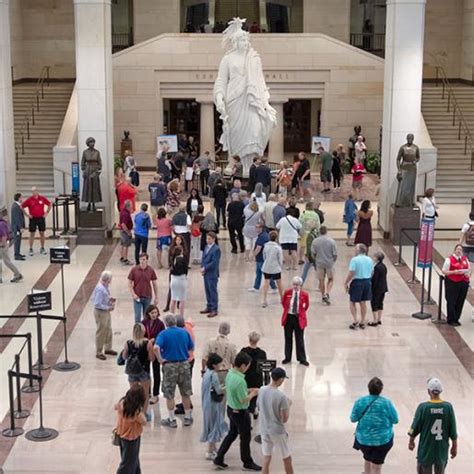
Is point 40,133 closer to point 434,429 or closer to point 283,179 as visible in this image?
point 283,179

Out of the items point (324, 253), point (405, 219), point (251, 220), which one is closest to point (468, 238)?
point (324, 253)

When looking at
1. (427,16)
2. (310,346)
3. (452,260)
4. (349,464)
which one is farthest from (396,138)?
(427,16)

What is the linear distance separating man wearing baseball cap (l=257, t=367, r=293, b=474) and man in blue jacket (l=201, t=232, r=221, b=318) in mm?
5680

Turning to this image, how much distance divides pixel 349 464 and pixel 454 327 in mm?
5506

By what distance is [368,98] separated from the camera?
32.7 m

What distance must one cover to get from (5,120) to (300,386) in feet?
41.3

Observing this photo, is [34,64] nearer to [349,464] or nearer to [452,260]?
[452,260]

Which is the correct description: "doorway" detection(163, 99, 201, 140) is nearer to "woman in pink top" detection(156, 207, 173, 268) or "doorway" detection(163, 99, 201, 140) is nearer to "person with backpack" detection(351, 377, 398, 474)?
"woman in pink top" detection(156, 207, 173, 268)

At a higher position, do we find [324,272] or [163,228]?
[163,228]

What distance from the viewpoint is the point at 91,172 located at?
21797 mm

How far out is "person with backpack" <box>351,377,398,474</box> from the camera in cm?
945

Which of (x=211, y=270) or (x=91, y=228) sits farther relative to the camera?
(x=91, y=228)

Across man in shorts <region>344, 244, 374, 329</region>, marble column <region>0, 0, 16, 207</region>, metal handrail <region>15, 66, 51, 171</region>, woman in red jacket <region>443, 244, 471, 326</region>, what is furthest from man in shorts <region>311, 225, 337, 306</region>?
metal handrail <region>15, 66, 51, 171</region>

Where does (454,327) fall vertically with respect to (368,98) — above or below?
below
